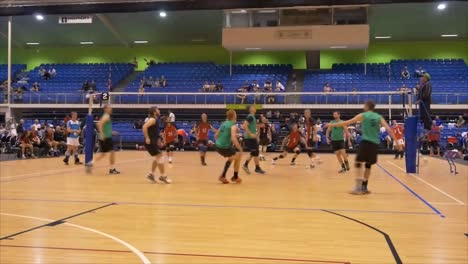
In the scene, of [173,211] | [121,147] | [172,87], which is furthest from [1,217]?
[172,87]

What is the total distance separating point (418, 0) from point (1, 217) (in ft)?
21.4

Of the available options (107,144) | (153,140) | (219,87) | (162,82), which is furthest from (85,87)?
(153,140)

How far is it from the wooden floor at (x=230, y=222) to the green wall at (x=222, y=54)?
2658cm

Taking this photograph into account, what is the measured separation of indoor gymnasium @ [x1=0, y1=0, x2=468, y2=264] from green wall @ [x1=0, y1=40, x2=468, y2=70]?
0.35 feet

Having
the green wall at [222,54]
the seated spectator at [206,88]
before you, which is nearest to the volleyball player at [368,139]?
the seated spectator at [206,88]

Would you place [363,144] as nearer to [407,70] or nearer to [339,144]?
[339,144]

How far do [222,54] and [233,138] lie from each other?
28404mm

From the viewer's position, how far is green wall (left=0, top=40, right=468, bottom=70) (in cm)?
3525

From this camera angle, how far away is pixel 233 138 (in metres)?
10.4

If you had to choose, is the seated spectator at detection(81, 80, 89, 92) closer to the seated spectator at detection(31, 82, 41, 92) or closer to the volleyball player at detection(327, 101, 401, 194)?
the seated spectator at detection(31, 82, 41, 92)

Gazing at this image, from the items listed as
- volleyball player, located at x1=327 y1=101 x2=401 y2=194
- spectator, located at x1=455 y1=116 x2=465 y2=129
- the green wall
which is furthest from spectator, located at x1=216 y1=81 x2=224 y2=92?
volleyball player, located at x1=327 y1=101 x2=401 y2=194

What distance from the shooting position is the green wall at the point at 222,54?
1388 inches

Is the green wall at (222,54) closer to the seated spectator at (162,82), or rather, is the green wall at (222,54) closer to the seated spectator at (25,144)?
the seated spectator at (162,82)

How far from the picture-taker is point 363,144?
9234 mm
